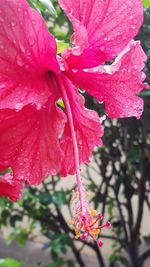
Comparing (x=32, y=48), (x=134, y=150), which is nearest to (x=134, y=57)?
(x=32, y=48)

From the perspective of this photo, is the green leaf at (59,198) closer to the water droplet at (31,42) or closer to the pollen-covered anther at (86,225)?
the pollen-covered anther at (86,225)

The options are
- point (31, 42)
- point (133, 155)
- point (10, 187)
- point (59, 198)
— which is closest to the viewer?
point (31, 42)

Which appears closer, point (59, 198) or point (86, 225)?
point (86, 225)

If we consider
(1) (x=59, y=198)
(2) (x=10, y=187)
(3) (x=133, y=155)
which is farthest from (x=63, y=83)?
(1) (x=59, y=198)

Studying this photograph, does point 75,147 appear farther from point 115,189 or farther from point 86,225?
point 115,189

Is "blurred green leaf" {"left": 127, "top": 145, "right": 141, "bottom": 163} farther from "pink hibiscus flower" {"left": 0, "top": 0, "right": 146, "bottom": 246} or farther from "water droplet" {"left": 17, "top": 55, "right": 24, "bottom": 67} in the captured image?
"water droplet" {"left": 17, "top": 55, "right": 24, "bottom": 67}

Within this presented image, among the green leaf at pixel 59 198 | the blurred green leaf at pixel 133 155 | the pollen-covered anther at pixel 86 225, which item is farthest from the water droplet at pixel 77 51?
the green leaf at pixel 59 198
